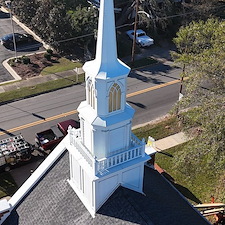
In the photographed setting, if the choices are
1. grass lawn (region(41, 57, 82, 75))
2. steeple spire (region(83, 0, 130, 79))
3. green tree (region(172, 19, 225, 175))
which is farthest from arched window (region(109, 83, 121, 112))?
grass lawn (region(41, 57, 82, 75))

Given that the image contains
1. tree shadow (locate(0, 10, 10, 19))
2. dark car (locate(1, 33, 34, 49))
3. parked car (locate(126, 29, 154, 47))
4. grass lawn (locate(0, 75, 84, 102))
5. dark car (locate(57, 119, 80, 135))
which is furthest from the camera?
tree shadow (locate(0, 10, 10, 19))

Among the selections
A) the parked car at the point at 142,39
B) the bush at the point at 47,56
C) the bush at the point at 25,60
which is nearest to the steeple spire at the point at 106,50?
the bush at the point at 25,60

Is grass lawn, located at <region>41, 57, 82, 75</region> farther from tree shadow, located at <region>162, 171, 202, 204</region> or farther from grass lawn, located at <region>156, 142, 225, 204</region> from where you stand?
tree shadow, located at <region>162, 171, 202, 204</region>

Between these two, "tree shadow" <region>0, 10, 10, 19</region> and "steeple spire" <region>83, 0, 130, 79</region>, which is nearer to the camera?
"steeple spire" <region>83, 0, 130, 79</region>

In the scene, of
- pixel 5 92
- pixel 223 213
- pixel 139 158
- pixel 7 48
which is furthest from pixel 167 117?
pixel 7 48

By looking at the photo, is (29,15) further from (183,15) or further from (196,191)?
(196,191)

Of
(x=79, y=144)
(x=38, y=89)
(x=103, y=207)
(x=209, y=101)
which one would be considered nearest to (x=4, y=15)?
(x=38, y=89)

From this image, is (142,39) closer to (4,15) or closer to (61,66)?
(61,66)
